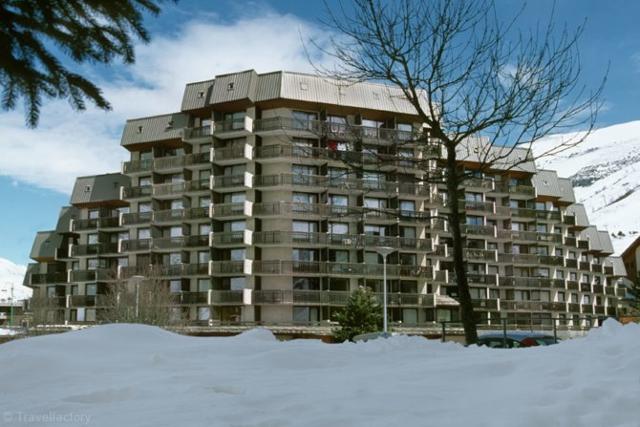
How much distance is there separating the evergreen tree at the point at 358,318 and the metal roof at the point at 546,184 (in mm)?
34825

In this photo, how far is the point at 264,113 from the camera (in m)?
51.0

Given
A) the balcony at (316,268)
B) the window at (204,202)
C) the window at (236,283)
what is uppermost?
the window at (204,202)

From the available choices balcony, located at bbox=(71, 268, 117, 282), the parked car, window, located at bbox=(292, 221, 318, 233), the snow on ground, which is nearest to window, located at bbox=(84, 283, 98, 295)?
balcony, located at bbox=(71, 268, 117, 282)

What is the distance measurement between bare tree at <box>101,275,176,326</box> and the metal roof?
3813 centimetres

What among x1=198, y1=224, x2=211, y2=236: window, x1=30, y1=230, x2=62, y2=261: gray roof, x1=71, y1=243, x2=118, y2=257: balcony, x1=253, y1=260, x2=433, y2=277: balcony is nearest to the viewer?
x1=253, y1=260, x2=433, y2=277: balcony

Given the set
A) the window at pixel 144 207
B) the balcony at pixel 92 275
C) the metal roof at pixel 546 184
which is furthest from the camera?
the metal roof at pixel 546 184

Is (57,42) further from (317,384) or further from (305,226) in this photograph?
(305,226)

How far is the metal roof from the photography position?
6625cm

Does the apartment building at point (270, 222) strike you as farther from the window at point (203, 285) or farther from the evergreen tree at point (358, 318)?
the evergreen tree at point (358, 318)

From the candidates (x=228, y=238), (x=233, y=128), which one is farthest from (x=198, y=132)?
(x=228, y=238)

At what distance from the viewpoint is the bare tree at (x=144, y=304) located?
40812 mm

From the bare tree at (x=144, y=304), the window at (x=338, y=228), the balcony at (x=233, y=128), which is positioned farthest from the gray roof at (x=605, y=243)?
the bare tree at (x=144, y=304)

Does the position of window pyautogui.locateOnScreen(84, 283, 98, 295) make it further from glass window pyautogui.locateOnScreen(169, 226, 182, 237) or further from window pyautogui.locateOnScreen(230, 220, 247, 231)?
window pyautogui.locateOnScreen(230, 220, 247, 231)

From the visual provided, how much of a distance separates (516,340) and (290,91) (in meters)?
33.3
